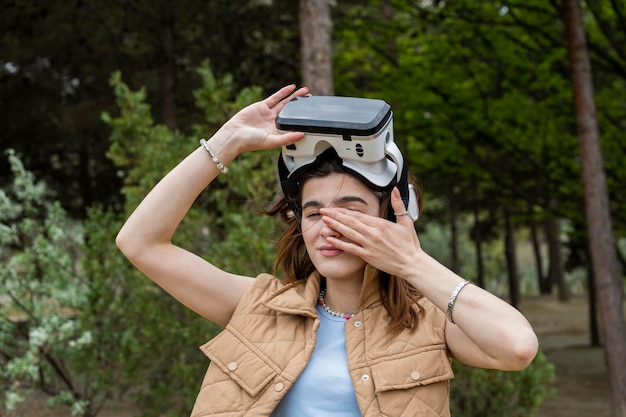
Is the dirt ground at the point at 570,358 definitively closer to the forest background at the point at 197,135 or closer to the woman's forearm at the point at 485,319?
the forest background at the point at 197,135

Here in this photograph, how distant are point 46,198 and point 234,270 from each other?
1348cm

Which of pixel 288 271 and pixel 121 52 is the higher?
pixel 288 271

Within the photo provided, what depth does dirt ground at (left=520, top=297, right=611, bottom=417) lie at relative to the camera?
11875mm

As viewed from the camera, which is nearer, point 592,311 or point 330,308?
point 330,308

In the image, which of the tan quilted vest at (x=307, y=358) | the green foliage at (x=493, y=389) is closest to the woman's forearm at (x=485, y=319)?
the tan quilted vest at (x=307, y=358)

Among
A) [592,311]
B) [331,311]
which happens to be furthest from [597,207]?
[592,311]

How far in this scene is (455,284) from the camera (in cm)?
219

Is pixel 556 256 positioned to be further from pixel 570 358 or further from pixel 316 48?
pixel 316 48

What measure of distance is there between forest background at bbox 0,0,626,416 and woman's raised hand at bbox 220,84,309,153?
880mm

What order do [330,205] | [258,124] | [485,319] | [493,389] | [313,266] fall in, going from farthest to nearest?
1. [493,389]
2. [313,266]
3. [258,124]
4. [330,205]
5. [485,319]

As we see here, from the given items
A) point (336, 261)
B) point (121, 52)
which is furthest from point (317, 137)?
point (121, 52)

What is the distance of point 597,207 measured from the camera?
8.82 meters

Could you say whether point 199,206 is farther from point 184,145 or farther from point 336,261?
point 336,261

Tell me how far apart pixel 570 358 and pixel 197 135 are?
1179 centimetres
